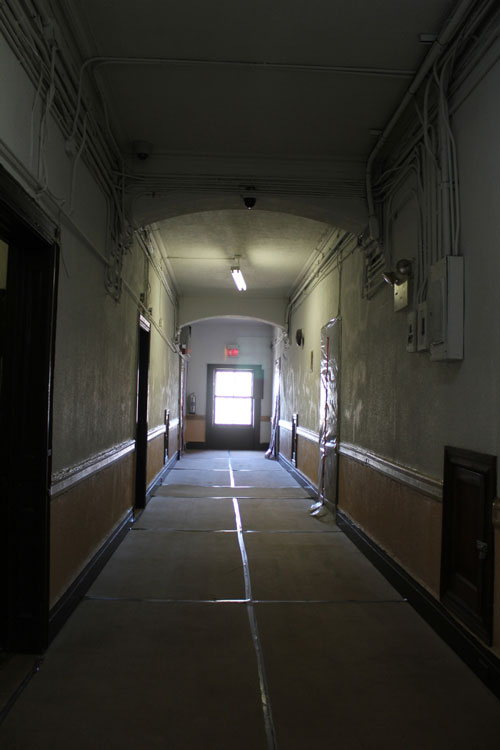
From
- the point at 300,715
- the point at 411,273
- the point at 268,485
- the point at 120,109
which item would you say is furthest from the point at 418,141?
the point at 268,485

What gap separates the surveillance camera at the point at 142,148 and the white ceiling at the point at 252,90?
43mm

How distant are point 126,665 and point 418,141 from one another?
3.40m

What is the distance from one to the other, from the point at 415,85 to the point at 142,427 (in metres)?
4.24

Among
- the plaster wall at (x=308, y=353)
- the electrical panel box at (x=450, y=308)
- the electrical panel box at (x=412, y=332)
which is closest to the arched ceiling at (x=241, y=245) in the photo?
the plaster wall at (x=308, y=353)

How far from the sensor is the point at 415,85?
9.99ft

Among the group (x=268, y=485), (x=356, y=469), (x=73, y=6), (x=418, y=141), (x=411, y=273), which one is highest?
(x=73, y=6)

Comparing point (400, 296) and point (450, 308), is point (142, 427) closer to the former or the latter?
point (400, 296)

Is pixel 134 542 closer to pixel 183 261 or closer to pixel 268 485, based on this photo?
pixel 268 485


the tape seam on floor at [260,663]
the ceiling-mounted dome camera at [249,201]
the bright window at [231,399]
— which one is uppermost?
the ceiling-mounted dome camera at [249,201]

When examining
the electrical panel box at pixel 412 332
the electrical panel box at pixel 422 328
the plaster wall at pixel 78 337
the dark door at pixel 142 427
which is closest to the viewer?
the plaster wall at pixel 78 337

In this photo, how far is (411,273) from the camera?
136 inches

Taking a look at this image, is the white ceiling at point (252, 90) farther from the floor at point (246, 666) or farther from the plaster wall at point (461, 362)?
the floor at point (246, 666)

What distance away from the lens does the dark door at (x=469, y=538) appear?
8.02ft

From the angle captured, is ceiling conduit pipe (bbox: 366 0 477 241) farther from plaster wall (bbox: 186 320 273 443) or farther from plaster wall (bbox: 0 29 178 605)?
plaster wall (bbox: 186 320 273 443)
